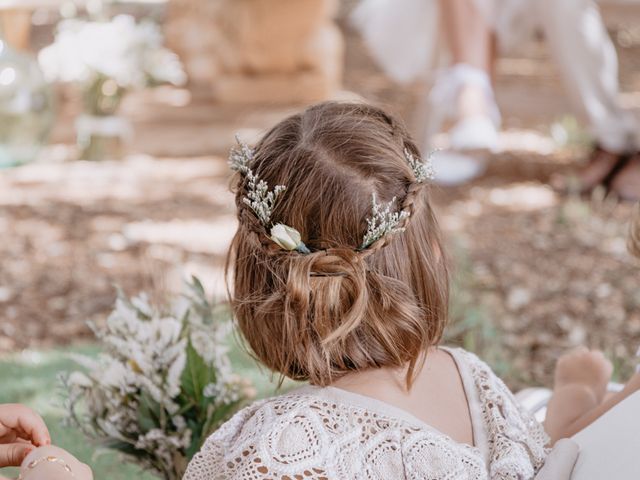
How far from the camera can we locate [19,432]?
4.34 ft

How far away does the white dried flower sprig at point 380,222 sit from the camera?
131 cm

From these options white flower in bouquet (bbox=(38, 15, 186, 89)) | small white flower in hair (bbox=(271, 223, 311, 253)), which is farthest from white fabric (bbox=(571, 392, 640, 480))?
white flower in bouquet (bbox=(38, 15, 186, 89))

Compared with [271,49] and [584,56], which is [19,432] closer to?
[584,56]

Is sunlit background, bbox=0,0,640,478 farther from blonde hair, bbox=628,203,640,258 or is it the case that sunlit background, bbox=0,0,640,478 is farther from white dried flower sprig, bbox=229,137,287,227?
blonde hair, bbox=628,203,640,258

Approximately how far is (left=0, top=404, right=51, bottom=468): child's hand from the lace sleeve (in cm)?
60

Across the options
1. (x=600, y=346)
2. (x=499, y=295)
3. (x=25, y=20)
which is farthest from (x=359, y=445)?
(x=25, y=20)

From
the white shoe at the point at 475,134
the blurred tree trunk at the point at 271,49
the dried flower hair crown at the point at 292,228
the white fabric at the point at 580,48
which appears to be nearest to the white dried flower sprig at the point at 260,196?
the dried flower hair crown at the point at 292,228

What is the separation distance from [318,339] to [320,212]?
0.17 metres

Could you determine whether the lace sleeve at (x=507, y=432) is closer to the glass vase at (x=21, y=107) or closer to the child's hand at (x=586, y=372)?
the child's hand at (x=586, y=372)

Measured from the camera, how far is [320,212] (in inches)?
52.4

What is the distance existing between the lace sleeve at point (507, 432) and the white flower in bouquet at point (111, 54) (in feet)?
12.7

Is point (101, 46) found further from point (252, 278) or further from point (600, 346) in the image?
point (252, 278)

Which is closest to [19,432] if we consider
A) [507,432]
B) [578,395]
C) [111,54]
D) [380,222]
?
[380,222]

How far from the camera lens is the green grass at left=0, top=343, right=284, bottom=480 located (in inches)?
90.2
